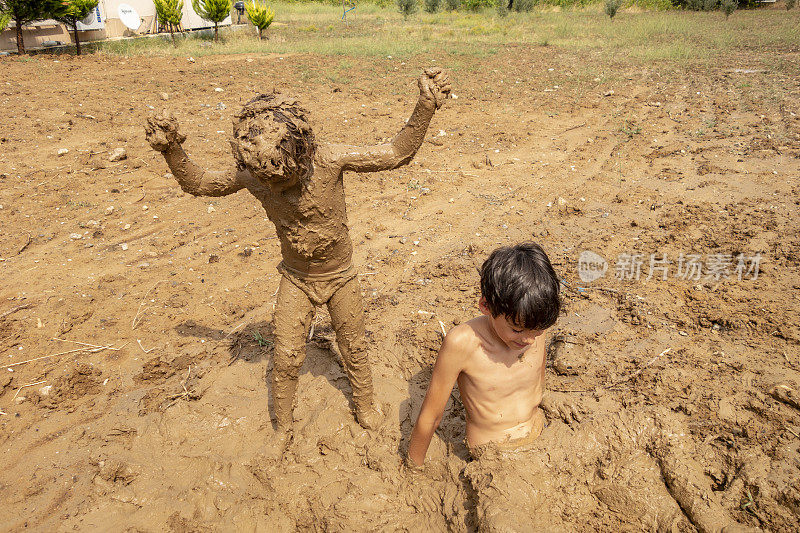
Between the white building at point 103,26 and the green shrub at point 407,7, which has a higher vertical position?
the green shrub at point 407,7

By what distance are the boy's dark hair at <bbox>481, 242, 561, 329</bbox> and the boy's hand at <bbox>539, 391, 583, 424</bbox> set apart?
2.61ft

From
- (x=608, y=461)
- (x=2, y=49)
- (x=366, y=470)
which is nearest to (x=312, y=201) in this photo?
(x=366, y=470)

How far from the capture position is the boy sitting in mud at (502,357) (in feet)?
6.38

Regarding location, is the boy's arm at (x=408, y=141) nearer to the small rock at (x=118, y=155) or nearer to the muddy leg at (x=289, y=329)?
the muddy leg at (x=289, y=329)

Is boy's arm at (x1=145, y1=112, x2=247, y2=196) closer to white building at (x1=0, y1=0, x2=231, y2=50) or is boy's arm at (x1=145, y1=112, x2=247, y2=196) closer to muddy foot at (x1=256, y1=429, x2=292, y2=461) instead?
muddy foot at (x1=256, y1=429, x2=292, y2=461)

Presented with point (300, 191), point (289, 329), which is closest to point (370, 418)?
point (289, 329)

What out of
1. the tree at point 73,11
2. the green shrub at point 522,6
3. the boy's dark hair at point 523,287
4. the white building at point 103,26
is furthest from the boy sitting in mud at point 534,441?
the green shrub at point 522,6

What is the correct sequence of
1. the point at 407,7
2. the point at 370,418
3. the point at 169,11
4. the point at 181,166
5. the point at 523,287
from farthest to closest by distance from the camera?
the point at 407,7
the point at 169,11
the point at 370,418
the point at 181,166
the point at 523,287

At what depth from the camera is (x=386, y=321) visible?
12.5ft

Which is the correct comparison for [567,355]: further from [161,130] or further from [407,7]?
[407,7]

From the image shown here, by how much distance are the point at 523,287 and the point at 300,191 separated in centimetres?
110

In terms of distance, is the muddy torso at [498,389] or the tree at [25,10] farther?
the tree at [25,10]

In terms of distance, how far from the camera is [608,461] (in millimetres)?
2346

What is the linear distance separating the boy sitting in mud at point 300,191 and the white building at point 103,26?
16344 millimetres
